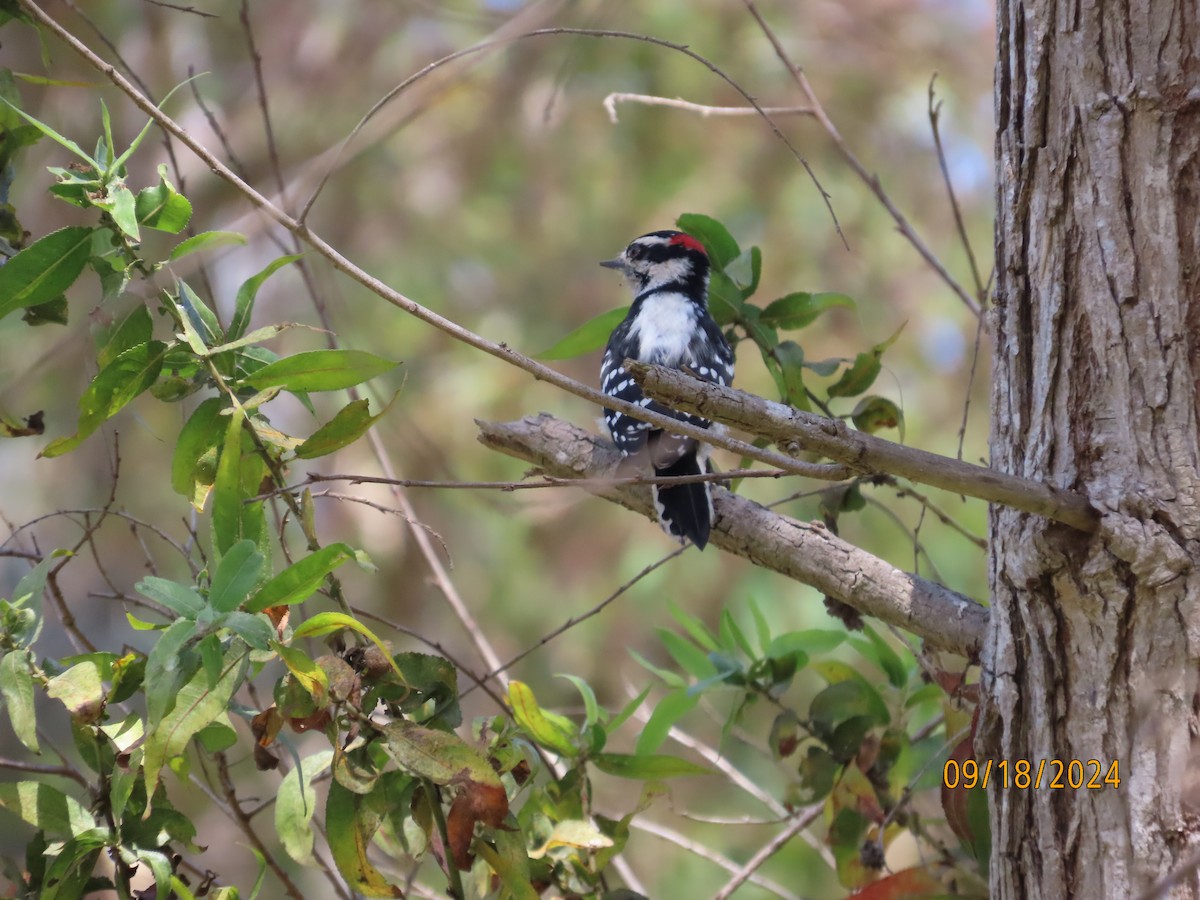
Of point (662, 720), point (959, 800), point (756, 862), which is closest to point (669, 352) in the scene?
point (662, 720)

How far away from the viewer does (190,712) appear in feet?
5.61

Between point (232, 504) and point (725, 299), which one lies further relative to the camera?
point (725, 299)

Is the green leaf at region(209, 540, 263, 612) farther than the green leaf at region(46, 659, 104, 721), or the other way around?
the green leaf at region(46, 659, 104, 721)

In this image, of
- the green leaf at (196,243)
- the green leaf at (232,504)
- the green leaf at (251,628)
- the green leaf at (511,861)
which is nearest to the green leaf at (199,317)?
the green leaf at (196,243)

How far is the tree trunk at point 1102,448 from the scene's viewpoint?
1695 millimetres

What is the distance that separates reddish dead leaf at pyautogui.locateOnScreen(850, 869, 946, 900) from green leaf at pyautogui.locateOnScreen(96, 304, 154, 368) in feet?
5.66

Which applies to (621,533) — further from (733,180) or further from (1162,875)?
(1162,875)

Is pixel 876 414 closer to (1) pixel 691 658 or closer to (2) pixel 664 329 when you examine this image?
(1) pixel 691 658

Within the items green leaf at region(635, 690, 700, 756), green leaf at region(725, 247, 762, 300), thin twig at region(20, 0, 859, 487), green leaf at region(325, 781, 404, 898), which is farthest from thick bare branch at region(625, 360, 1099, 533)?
green leaf at region(725, 247, 762, 300)

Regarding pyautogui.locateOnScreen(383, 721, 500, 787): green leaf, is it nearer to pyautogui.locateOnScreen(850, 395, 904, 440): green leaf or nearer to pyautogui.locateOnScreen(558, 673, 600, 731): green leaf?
pyautogui.locateOnScreen(558, 673, 600, 731): green leaf

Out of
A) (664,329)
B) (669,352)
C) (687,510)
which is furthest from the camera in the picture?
(664,329)

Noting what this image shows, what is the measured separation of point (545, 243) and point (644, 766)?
19.8 feet

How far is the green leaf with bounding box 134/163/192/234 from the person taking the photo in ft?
6.33

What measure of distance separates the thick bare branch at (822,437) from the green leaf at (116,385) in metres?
0.95
